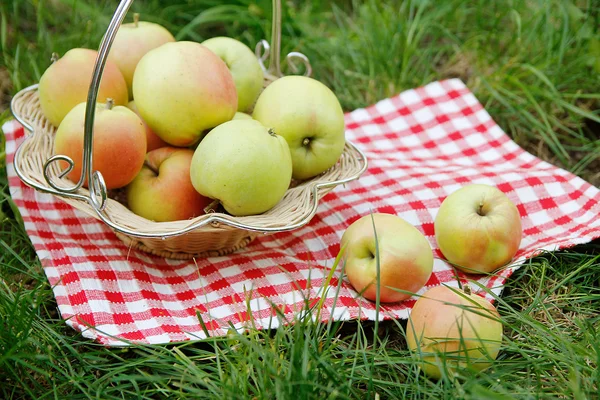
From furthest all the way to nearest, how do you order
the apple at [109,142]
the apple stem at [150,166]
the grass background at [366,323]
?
1. the apple stem at [150,166]
2. the apple at [109,142]
3. the grass background at [366,323]

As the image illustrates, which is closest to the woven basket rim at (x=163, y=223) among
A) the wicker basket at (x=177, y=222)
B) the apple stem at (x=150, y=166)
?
the wicker basket at (x=177, y=222)

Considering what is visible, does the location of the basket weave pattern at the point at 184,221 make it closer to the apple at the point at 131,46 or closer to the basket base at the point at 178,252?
the basket base at the point at 178,252

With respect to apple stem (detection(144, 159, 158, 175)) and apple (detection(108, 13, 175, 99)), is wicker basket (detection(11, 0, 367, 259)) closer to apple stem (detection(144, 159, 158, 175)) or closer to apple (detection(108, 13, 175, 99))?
apple stem (detection(144, 159, 158, 175))

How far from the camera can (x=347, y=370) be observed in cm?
129

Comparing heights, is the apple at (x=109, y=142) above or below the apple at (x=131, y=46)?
below

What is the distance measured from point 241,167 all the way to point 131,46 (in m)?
0.60

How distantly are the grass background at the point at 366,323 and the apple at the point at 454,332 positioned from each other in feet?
0.11

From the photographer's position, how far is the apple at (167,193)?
1.62 meters

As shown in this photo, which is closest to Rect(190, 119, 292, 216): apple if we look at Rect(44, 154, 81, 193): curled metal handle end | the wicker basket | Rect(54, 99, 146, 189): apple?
the wicker basket

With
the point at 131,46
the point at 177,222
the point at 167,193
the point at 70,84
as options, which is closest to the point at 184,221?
the point at 177,222

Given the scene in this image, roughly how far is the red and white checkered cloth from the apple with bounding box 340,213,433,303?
1.9 inches

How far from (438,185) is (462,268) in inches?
16.2

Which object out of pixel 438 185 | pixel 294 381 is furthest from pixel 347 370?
pixel 438 185

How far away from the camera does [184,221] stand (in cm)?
151
